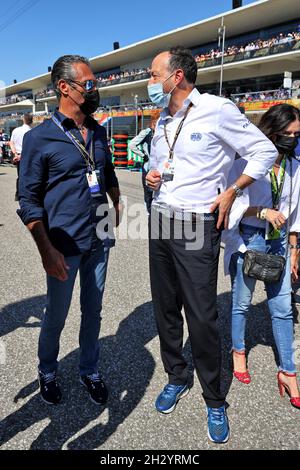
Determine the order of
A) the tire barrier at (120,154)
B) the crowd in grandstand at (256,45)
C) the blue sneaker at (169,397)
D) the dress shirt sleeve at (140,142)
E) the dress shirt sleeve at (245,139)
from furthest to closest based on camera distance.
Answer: the crowd in grandstand at (256,45) < the tire barrier at (120,154) < the dress shirt sleeve at (140,142) < the blue sneaker at (169,397) < the dress shirt sleeve at (245,139)

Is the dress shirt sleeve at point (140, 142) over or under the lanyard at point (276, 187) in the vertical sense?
over

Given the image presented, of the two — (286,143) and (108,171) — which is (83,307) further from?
(286,143)

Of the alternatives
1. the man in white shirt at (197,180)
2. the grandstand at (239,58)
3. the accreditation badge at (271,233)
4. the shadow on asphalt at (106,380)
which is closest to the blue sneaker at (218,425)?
the man in white shirt at (197,180)

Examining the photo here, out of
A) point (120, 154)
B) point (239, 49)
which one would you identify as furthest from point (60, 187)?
point (239, 49)

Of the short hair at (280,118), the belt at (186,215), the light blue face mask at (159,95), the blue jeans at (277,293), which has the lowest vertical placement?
the blue jeans at (277,293)

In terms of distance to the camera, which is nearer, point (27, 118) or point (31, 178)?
point (31, 178)

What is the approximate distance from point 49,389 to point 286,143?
2258mm

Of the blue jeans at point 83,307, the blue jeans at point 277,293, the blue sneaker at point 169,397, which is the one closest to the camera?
the blue jeans at point 83,307

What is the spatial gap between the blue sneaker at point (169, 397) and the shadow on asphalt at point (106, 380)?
6.2 inches

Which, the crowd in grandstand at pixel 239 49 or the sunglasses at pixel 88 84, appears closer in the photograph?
the sunglasses at pixel 88 84

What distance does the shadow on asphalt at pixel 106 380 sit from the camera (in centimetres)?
219

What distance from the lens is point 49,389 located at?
2.46 meters

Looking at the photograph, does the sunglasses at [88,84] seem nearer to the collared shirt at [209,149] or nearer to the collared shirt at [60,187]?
the collared shirt at [60,187]
